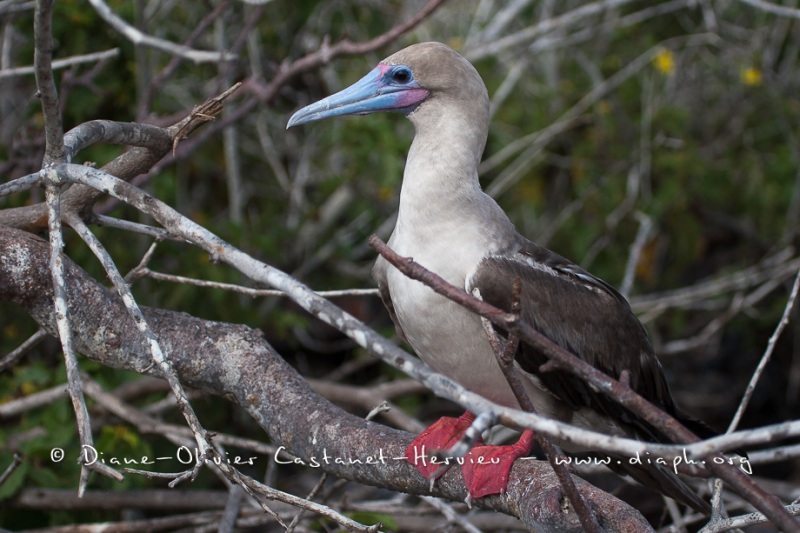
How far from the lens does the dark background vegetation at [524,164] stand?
4.41 metres

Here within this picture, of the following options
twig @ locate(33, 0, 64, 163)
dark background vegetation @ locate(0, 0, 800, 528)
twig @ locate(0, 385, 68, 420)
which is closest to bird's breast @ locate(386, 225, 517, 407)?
twig @ locate(33, 0, 64, 163)

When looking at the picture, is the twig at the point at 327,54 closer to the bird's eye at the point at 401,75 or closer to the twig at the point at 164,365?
the bird's eye at the point at 401,75

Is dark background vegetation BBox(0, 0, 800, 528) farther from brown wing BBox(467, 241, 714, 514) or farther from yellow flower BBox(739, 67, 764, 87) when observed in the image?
brown wing BBox(467, 241, 714, 514)

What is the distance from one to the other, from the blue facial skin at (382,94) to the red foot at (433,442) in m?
1.00

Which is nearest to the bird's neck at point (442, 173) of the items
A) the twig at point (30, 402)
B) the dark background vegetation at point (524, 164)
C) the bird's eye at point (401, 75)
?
the bird's eye at point (401, 75)

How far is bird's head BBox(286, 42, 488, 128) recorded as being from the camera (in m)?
2.81

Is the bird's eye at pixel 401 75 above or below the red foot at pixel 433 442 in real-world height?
above

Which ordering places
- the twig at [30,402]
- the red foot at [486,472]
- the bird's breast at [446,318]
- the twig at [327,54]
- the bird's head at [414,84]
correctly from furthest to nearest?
1. the twig at [30,402]
2. the twig at [327,54]
3. the bird's head at [414,84]
4. the bird's breast at [446,318]
5. the red foot at [486,472]

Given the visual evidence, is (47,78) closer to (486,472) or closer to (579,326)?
(486,472)

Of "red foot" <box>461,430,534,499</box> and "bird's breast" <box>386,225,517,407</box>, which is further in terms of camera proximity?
"bird's breast" <box>386,225,517,407</box>

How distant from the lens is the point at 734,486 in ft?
4.89

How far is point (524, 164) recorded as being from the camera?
5355 mm

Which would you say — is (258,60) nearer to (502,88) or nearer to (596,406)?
(502,88)

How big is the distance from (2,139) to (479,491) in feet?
11.7
